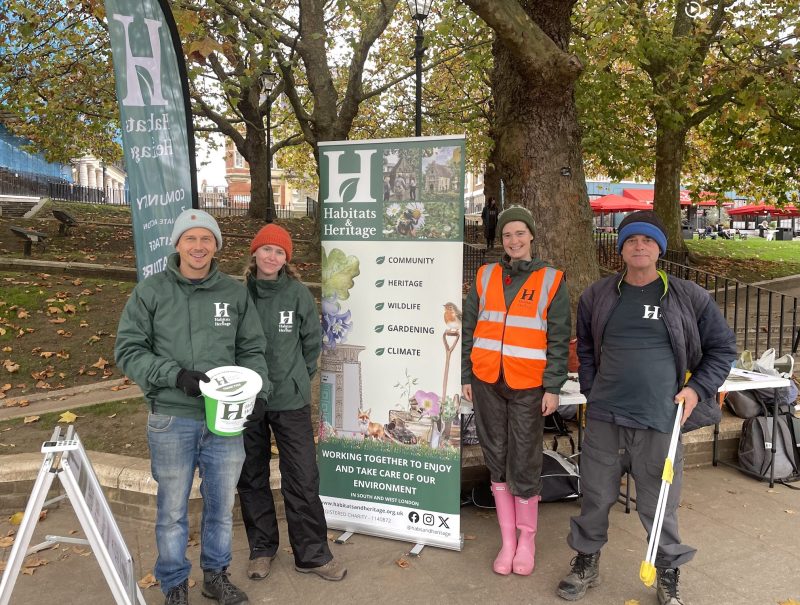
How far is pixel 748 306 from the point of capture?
1071cm

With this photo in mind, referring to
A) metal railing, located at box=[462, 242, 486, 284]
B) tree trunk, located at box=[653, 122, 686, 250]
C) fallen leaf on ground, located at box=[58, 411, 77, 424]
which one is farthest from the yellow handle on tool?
tree trunk, located at box=[653, 122, 686, 250]

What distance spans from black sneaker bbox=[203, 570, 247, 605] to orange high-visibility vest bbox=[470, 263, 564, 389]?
5.89ft

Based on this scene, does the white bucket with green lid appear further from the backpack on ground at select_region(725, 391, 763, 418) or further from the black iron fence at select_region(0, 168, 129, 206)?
the black iron fence at select_region(0, 168, 129, 206)

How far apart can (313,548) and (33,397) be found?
4629mm

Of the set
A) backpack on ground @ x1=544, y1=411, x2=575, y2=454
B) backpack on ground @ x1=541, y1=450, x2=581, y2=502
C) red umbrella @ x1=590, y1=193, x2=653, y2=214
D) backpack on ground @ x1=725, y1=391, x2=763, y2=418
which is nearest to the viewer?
backpack on ground @ x1=541, y1=450, x2=581, y2=502

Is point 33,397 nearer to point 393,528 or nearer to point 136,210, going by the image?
point 136,210

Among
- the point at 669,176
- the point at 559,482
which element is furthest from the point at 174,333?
the point at 669,176

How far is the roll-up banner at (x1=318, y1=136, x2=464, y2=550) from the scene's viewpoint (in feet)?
13.4

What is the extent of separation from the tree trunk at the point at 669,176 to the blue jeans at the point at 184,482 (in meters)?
15.0

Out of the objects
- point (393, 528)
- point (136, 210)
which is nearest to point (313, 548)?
point (393, 528)

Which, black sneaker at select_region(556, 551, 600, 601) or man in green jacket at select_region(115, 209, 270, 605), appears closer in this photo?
man in green jacket at select_region(115, 209, 270, 605)

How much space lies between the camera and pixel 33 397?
22.8ft

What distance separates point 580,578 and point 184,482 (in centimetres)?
221

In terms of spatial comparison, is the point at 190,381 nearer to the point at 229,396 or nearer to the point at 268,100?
the point at 229,396
